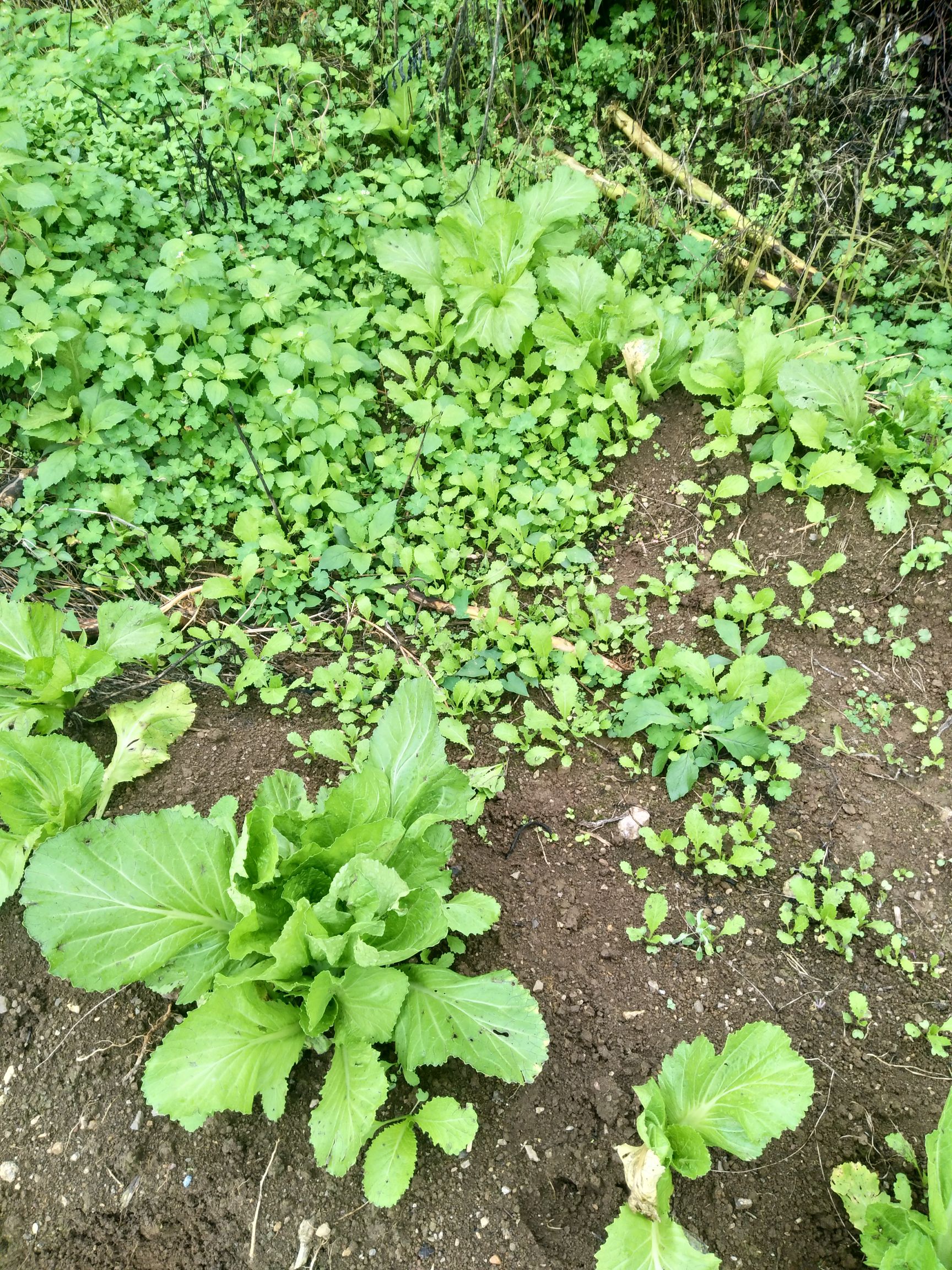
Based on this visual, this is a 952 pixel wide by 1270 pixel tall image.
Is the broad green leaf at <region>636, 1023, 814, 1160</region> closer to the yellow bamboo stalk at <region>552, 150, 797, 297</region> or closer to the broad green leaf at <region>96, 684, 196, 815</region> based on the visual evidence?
the broad green leaf at <region>96, 684, 196, 815</region>

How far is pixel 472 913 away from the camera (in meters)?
2.21

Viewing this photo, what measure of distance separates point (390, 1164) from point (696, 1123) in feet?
2.43

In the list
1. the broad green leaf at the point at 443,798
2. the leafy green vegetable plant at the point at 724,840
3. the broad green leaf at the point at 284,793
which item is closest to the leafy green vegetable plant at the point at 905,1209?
the leafy green vegetable plant at the point at 724,840

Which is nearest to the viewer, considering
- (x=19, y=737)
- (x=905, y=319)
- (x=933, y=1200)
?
(x=933, y=1200)

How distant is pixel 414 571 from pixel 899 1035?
219cm

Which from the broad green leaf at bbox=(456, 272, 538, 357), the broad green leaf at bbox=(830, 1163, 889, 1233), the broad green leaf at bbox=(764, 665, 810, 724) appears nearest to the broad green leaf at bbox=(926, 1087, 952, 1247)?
the broad green leaf at bbox=(830, 1163, 889, 1233)

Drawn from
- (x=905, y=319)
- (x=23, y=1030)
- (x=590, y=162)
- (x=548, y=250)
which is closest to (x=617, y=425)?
(x=548, y=250)

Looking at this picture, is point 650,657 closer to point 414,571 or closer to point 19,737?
point 414,571

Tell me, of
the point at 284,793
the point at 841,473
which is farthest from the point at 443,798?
the point at 841,473

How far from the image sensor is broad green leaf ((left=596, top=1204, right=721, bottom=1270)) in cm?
180

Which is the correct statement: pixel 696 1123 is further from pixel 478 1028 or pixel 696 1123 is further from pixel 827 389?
pixel 827 389

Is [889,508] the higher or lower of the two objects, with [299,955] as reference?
higher

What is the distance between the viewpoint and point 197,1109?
1840mm

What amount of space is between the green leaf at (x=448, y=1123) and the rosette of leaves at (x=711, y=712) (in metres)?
1.15
